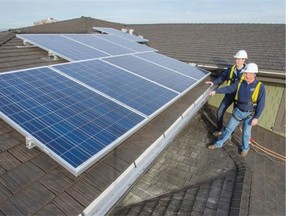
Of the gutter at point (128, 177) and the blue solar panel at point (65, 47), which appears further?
the blue solar panel at point (65, 47)

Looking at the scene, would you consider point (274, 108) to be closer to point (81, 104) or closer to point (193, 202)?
point (193, 202)

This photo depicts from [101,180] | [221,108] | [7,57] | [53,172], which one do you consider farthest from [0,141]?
[221,108]

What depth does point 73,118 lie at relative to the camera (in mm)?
4336

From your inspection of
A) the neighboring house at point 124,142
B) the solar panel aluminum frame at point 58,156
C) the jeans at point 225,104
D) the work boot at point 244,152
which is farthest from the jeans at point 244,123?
the solar panel aluminum frame at point 58,156

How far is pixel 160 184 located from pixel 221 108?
11.1 feet

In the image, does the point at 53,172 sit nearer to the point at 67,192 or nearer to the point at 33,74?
the point at 67,192

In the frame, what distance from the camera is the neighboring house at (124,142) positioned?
326 cm

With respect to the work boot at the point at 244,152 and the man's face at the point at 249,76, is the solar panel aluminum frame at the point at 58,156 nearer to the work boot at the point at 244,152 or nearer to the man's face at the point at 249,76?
the man's face at the point at 249,76

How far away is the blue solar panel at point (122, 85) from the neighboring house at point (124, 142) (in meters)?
0.41

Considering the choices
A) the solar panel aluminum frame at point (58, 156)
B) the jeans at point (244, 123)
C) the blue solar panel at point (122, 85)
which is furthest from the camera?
the jeans at point (244, 123)

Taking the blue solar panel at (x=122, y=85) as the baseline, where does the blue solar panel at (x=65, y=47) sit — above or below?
above

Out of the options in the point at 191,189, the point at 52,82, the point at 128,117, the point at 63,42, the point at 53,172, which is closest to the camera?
the point at 53,172

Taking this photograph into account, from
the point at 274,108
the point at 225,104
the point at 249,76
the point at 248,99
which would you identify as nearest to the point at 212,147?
the point at 225,104

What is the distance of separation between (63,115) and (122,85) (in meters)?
2.12
